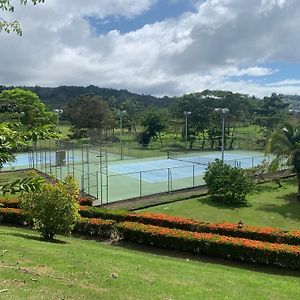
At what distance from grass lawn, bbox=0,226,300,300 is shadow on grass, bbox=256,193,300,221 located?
29.7 ft

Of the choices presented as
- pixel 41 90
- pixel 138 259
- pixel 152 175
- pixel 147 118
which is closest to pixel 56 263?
pixel 138 259

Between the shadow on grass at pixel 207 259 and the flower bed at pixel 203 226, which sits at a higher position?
the flower bed at pixel 203 226

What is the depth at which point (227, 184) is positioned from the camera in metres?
24.9

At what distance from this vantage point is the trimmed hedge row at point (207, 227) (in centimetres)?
1567

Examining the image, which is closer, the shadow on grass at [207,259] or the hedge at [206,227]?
the shadow on grass at [207,259]

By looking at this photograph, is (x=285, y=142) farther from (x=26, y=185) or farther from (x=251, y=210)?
(x=26, y=185)

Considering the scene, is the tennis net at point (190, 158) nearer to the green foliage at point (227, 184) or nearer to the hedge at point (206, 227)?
the green foliage at point (227, 184)

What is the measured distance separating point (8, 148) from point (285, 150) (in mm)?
24541

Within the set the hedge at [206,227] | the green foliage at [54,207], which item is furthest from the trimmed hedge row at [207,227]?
the green foliage at [54,207]

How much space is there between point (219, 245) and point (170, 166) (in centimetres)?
2448

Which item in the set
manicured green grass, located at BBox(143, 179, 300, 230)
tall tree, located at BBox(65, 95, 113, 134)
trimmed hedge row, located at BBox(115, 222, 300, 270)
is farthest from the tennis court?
tall tree, located at BBox(65, 95, 113, 134)

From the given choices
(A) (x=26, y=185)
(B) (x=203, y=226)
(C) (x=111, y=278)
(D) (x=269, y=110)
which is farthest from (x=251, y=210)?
(D) (x=269, y=110)

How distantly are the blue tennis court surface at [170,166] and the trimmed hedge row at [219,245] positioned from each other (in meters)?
13.0

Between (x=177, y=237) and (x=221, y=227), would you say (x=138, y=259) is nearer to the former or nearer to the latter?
(x=177, y=237)
